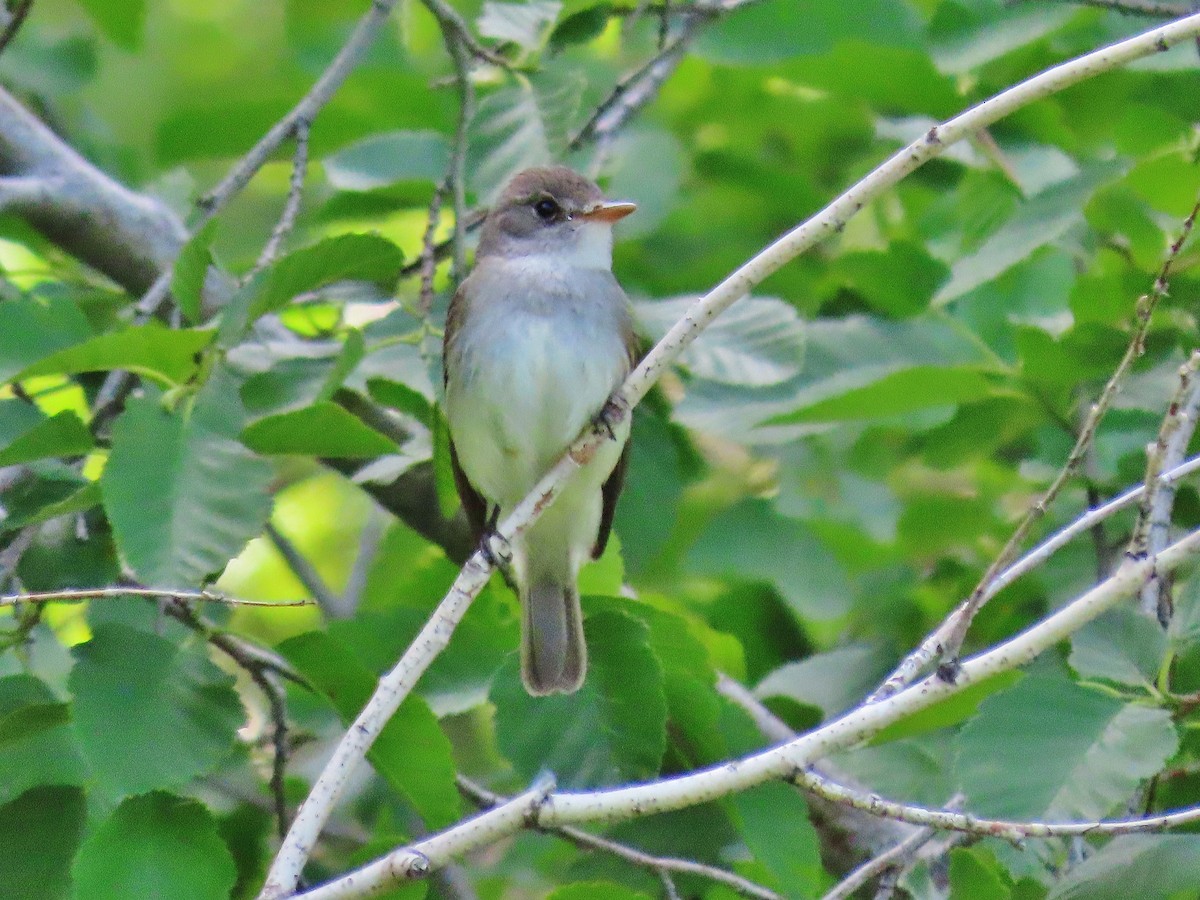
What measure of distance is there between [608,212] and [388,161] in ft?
2.34

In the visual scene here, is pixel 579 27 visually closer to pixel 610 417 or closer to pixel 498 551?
pixel 610 417

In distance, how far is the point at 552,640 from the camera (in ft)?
12.6

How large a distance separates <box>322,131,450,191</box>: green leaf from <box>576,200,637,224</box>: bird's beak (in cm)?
43

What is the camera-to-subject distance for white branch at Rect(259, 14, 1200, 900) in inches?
93.0

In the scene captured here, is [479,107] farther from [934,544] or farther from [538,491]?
[934,544]

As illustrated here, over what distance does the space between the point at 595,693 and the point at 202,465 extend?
92 centimetres

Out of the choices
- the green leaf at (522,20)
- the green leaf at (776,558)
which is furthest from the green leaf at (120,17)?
the green leaf at (776,558)

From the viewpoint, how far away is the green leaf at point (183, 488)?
2.75 metres

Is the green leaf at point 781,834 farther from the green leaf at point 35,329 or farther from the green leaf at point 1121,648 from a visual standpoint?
the green leaf at point 35,329

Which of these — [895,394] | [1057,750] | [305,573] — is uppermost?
[895,394]

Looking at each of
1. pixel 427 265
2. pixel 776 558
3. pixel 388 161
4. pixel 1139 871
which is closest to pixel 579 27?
pixel 388 161

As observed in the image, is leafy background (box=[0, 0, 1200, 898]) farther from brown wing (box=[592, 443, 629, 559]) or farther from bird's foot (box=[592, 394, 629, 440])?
bird's foot (box=[592, 394, 629, 440])

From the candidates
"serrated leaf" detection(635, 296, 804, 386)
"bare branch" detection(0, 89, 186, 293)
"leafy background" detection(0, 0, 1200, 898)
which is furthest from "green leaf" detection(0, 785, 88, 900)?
"bare branch" detection(0, 89, 186, 293)

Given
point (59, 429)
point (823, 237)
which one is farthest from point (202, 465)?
point (823, 237)
